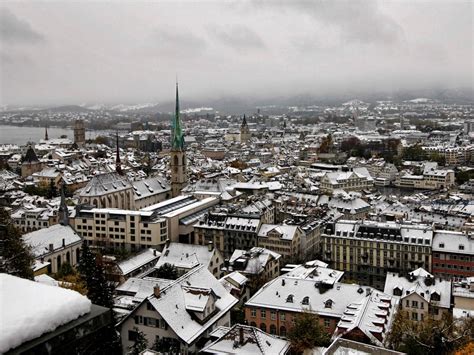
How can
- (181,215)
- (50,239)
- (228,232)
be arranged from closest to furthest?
(50,239), (228,232), (181,215)

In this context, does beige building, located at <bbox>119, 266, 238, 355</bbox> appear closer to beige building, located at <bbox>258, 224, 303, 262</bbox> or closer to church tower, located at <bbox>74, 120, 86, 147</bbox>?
beige building, located at <bbox>258, 224, 303, 262</bbox>

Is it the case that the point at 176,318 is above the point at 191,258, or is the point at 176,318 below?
above

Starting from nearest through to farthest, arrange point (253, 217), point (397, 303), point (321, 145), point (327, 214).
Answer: point (397, 303)
point (253, 217)
point (327, 214)
point (321, 145)

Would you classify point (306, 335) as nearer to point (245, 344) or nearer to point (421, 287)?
point (245, 344)

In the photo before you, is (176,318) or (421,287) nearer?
(176,318)

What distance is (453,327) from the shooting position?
1700 centimetres

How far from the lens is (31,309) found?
2678 millimetres

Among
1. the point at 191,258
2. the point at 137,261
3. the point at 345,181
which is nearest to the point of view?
the point at 191,258

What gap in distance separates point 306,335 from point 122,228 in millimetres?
19521

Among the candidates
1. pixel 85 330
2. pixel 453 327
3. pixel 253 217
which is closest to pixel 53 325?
pixel 85 330

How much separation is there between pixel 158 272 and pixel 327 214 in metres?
17.0

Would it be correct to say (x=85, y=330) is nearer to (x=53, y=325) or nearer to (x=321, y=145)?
(x=53, y=325)

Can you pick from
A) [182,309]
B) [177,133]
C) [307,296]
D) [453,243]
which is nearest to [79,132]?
[177,133]

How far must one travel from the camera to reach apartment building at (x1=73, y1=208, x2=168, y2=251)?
107 feet
